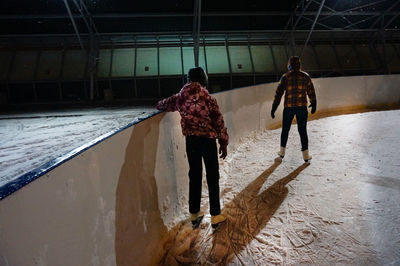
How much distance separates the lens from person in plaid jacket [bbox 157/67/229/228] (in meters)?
2.31

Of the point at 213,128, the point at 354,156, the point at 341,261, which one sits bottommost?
the point at 341,261

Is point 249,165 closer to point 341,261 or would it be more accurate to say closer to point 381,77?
point 341,261

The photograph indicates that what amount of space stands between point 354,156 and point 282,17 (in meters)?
10.1

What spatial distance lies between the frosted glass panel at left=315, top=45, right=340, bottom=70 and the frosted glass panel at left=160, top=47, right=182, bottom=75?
7966 millimetres

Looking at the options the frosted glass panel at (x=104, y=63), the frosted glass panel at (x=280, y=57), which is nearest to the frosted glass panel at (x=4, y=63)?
the frosted glass panel at (x=104, y=63)

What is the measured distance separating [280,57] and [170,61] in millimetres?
6167

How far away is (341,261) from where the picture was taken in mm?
1963

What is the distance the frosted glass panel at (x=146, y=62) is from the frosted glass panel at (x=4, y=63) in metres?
6.20

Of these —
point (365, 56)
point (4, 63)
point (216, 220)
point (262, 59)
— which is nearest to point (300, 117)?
point (216, 220)

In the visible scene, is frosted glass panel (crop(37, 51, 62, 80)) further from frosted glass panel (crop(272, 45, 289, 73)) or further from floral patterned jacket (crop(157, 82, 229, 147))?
frosted glass panel (crop(272, 45, 289, 73))

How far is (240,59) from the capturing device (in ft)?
40.2

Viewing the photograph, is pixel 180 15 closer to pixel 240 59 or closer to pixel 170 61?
pixel 170 61

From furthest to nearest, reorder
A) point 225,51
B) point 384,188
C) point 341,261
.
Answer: point 225,51
point 384,188
point 341,261

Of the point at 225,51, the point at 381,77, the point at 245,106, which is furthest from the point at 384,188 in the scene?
the point at 225,51
